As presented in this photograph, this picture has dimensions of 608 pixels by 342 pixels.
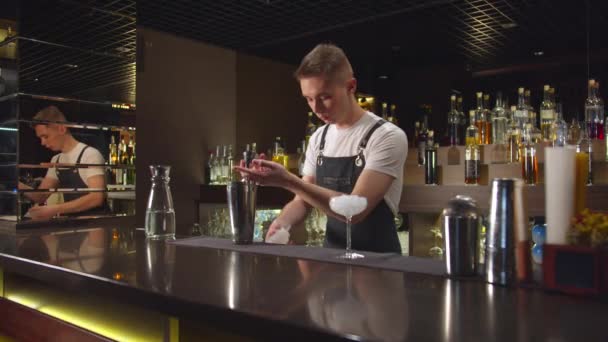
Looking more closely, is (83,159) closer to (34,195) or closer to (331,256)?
(34,195)

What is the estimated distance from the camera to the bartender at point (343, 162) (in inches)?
76.5

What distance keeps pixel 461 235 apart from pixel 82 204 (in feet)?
8.83

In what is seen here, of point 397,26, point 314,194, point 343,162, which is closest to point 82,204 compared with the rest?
point 343,162

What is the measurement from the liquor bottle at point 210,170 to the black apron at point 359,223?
2775 mm

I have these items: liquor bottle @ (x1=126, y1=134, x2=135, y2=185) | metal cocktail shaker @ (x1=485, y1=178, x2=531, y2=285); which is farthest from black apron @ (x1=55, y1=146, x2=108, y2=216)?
metal cocktail shaker @ (x1=485, y1=178, x2=531, y2=285)

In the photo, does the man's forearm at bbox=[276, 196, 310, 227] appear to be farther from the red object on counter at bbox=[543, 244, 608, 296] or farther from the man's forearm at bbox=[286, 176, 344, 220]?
the red object on counter at bbox=[543, 244, 608, 296]

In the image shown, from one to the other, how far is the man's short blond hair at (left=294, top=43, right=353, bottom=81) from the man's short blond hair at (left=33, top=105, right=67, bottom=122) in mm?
1798

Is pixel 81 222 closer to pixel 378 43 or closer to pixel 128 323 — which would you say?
pixel 128 323

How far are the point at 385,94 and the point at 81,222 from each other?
3.38m

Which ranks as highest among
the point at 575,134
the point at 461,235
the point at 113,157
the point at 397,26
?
the point at 397,26

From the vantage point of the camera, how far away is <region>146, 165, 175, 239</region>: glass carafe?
2.00 meters

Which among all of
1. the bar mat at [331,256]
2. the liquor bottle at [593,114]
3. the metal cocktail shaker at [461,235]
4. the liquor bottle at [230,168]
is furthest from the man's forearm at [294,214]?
the liquor bottle at [230,168]

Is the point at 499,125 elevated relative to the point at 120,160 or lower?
elevated

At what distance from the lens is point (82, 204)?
10.8 feet
